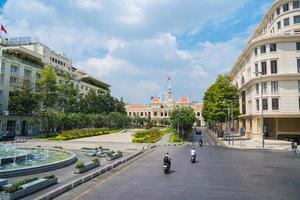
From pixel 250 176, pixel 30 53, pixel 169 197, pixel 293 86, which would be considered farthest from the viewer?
pixel 30 53

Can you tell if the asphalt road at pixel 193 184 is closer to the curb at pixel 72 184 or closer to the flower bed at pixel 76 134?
the curb at pixel 72 184

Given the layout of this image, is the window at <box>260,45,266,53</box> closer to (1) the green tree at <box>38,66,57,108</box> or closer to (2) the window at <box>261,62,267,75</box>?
(2) the window at <box>261,62,267,75</box>

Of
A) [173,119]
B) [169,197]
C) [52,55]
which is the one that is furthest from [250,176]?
[52,55]

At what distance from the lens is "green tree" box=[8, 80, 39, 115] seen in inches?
2095

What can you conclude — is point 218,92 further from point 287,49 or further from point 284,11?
point 284,11

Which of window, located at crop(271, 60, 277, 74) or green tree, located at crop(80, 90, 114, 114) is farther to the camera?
green tree, located at crop(80, 90, 114, 114)

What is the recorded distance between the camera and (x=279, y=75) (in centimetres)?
4616

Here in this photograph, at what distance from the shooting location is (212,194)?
12.3 metres

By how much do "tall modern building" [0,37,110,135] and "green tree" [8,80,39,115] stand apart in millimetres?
1562

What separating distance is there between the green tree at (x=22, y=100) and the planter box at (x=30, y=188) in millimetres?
45333

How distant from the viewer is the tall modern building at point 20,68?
54.4 m

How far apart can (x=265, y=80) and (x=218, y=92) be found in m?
10.1

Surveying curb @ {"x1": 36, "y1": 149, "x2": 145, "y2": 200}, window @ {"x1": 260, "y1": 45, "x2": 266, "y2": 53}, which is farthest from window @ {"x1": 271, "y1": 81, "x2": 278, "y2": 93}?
curb @ {"x1": 36, "y1": 149, "x2": 145, "y2": 200}

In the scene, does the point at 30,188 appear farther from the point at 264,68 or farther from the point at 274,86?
the point at 264,68
